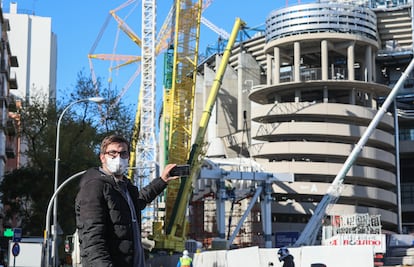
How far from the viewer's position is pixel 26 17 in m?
105

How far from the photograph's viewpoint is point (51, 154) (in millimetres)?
38188

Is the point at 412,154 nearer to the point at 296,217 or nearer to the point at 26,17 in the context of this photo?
the point at 296,217

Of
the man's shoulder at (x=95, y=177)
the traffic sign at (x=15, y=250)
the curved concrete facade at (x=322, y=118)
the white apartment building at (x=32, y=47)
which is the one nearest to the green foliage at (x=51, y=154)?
the traffic sign at (x=15, y=250)

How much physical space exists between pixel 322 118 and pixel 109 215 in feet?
258

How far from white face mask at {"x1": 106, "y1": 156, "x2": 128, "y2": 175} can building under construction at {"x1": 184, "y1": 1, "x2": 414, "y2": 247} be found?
67904 mm

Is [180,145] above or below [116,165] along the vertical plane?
above

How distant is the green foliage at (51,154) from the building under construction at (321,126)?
3409 centimetres

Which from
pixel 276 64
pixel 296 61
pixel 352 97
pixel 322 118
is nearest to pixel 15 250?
pixel 296 61

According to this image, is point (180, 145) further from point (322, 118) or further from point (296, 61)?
point (322, 118)

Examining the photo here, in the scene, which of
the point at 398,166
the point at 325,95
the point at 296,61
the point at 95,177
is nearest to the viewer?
the point at 95,177

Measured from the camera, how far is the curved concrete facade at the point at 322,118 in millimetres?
80062

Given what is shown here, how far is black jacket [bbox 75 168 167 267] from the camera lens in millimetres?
4770

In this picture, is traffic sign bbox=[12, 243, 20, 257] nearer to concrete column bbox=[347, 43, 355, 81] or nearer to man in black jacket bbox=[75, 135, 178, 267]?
man in black jacket bbox=[75, 135, 178, 267]

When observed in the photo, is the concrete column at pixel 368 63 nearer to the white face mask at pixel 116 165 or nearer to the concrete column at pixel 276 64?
the concrete column at pixel 276 64
